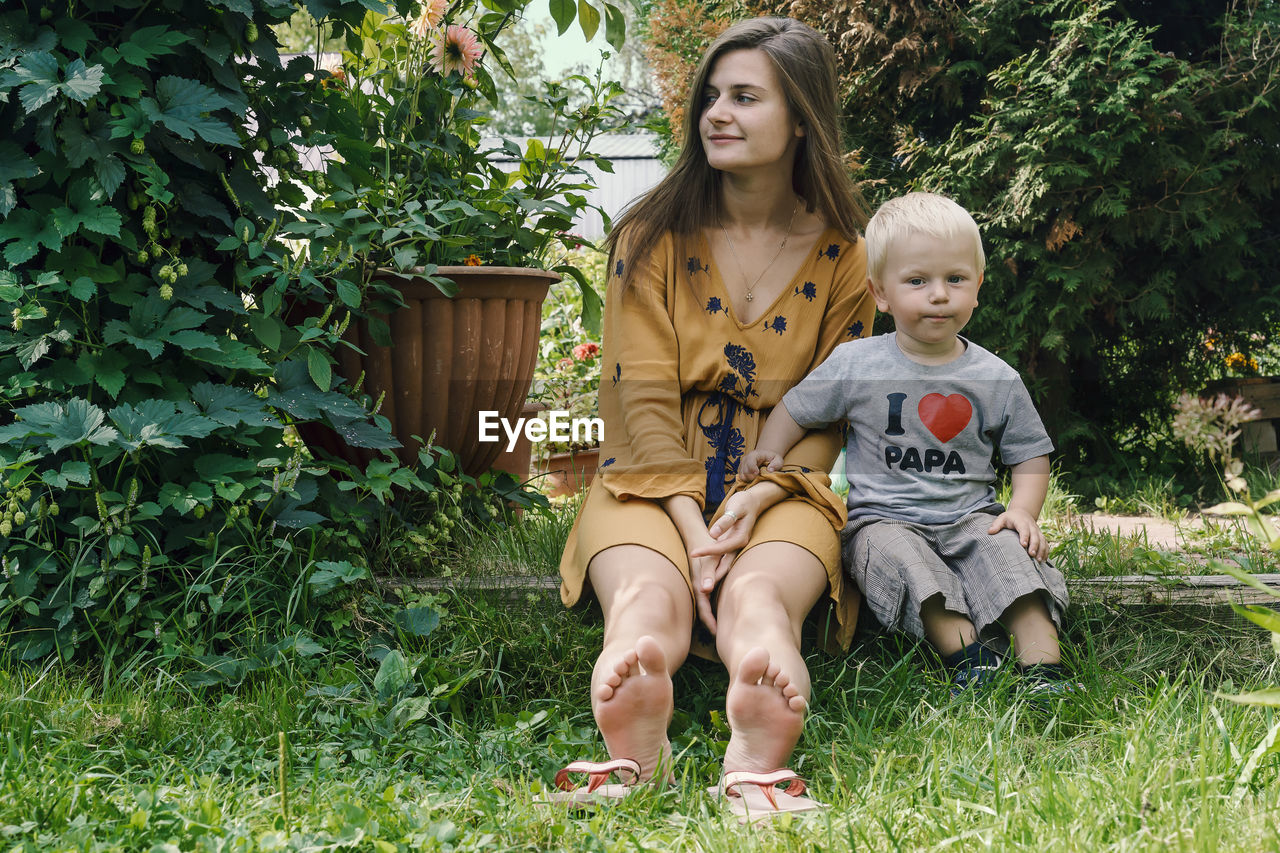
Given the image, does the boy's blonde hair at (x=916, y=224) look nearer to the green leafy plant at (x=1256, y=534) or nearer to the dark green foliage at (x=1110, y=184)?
the green leafy plant at (x=1256, y=534)

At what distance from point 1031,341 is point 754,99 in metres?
2.46

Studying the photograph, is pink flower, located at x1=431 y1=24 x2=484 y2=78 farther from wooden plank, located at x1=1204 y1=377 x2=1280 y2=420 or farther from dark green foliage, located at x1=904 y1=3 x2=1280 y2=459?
wooden plank, located at x1=1204 y1=377 x2=1280 y2=420

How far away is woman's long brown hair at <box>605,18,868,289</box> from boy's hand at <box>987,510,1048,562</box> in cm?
69

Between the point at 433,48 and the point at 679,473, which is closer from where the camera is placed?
the point at 679,473

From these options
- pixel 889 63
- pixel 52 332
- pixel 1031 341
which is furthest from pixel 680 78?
pixel 52 332

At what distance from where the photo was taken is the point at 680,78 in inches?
203

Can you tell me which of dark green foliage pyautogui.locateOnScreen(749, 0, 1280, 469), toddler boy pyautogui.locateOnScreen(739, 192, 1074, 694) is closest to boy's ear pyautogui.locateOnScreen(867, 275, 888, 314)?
toddler boy pyautogui.locateOnScreen(739, 192, 1074, 694)

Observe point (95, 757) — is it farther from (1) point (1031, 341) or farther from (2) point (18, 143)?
(1) point (1031, 341)

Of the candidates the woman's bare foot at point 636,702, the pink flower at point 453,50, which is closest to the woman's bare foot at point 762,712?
the woman's bare foot at point 636,702

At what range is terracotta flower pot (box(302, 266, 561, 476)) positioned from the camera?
2389 mm

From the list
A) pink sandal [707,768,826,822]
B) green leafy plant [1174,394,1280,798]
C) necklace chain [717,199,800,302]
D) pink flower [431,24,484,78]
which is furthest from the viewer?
pink flower [431,24,484,78]

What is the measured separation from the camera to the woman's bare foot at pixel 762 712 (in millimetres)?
1511

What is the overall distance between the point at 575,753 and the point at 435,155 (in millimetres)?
1521

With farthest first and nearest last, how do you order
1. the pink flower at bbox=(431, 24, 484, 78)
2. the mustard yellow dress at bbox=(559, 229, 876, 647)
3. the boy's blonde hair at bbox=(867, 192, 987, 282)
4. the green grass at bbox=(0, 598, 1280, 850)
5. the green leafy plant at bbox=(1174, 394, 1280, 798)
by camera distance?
the pink flower at bbox=(431, 24, 484, 78) → the mustard yellow dress at bbox=(559, 229, 876, 647) → the boy's blonde hair at bbox=(867, 192, 987, 282) → the green grass at bbox=(0, 598, 1280, 850) → the green leafy plant at bbox=(1174, 394, 1280, 798)
